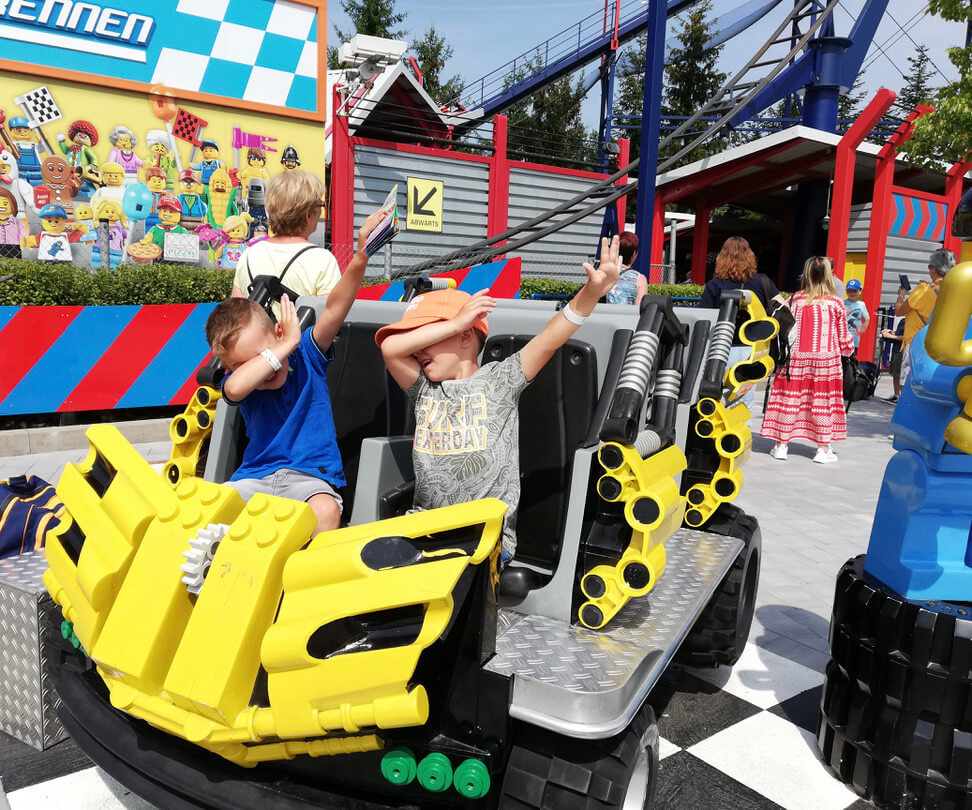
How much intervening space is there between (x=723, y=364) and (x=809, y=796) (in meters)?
1.38

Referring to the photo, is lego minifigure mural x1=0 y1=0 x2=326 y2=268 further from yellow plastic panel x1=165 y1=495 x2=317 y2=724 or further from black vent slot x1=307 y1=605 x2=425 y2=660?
black vent slot x1=307 y1=605 x2=425 y2=660

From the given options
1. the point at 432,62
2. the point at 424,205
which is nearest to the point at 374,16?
the point at 432,62

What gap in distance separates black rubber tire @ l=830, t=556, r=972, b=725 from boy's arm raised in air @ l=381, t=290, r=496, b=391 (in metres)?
1.27

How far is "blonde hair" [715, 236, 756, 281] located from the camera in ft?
18.1

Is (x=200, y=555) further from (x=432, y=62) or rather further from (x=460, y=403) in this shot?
(x=432, y=62)

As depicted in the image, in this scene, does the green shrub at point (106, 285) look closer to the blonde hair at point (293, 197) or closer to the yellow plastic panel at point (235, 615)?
the blonde hair at point (293, 197)

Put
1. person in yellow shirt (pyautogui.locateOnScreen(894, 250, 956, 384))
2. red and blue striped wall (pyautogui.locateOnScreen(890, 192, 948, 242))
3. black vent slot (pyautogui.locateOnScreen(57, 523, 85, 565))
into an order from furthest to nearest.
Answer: red and blue striped wall (pyautogui.locateOnScreen(890, 192, 948, 242)) → person in yellow shirt (pyautogui.locateOnScreen(894, 250, 956, 384)) → black vent slot (pyautogui.locateOnScreen(57, 523, 85, 565))

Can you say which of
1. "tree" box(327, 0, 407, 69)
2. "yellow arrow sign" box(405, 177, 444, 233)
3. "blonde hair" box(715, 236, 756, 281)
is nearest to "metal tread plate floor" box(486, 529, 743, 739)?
"blonde hair" box(715, 236, 756, 281)

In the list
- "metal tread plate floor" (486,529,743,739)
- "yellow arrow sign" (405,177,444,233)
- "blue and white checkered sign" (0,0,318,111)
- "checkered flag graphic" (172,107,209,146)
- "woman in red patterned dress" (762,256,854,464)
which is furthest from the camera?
"yellow arrow sign" (405,177,444,233)

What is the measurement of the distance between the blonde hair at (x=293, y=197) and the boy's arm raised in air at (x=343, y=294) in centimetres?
32

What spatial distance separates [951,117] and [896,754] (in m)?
6.18

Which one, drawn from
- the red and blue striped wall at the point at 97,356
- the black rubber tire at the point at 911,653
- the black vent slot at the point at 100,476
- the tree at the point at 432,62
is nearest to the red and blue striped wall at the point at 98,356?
the red and blue striped wall at the point at 97,356

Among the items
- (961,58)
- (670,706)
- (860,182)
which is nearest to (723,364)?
(670,706)

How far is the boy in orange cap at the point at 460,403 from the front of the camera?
1922 millimetres
